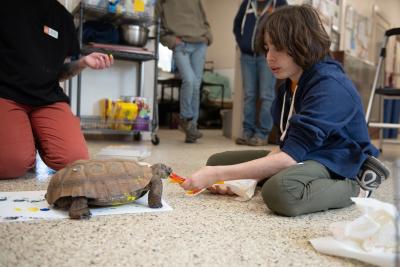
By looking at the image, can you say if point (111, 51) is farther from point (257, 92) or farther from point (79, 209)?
point (79, 209)

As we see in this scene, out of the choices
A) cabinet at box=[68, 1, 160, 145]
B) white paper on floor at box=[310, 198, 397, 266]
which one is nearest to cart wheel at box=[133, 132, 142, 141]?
cabinet at box=[68, 1, 160, 145]

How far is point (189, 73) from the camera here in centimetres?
310

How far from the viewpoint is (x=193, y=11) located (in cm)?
320

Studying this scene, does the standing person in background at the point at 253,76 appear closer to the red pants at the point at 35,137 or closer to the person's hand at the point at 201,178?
the red pants at the point at 35,137

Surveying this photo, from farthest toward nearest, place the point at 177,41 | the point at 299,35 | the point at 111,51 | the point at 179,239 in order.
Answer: the point at 177,41 → the point at 111,51 → the point at 299,35 → the point at 179,239

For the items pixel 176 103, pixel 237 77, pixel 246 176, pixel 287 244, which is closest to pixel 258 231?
pixel 287 244

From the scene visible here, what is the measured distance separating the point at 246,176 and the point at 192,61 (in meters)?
2.23

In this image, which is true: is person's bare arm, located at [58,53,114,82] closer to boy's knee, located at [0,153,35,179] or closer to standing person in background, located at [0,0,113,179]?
standing person in background, located at [0,0,113,179]

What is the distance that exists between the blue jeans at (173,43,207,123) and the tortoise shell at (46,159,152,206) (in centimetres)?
206

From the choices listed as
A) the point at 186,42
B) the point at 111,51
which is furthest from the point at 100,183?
the point at 186,42

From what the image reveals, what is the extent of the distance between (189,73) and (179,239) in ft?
7.65

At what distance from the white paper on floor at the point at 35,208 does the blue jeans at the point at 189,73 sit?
1938 millimetres

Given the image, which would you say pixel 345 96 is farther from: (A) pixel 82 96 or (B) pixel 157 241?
(A) pixel 82 96

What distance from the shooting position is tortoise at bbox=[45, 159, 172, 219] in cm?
99
